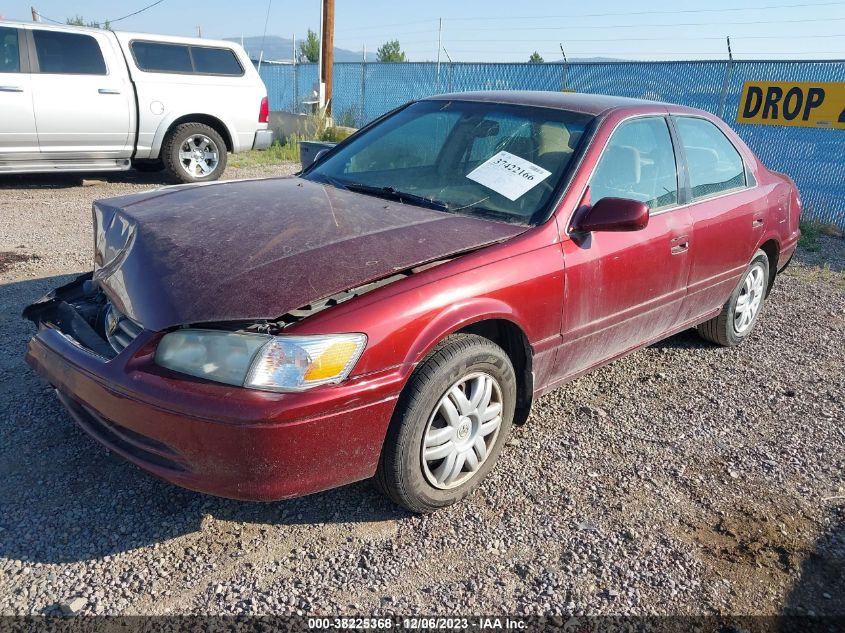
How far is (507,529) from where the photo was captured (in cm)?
282

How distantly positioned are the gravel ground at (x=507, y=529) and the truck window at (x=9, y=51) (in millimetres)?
5432

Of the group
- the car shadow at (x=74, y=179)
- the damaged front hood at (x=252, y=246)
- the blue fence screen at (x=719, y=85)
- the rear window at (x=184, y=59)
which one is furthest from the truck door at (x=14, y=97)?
the blue fence screen at (x=719, y=85)

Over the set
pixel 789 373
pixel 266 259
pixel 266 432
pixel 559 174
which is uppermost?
A: pixel 559 174

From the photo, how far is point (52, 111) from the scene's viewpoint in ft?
27.0

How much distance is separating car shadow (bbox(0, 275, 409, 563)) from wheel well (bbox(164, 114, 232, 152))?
22.6 ft

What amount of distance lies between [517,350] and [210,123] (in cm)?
797

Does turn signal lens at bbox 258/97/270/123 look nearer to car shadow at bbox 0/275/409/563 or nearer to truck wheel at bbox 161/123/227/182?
truck wheel at bbox 161/123/227/182

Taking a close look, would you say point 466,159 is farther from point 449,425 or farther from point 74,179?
point 74,179

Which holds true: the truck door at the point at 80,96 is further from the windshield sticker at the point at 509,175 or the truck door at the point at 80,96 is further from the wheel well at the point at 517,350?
the wheel well at the point at 517,350

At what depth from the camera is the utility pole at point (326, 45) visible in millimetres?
15156

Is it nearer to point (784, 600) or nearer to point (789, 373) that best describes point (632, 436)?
point (784, 600)

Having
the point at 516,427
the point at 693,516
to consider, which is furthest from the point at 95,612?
the point at 693,516

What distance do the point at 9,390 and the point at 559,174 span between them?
2953 millimetres

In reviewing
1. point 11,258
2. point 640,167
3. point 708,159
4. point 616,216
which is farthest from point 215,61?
point 616,216
